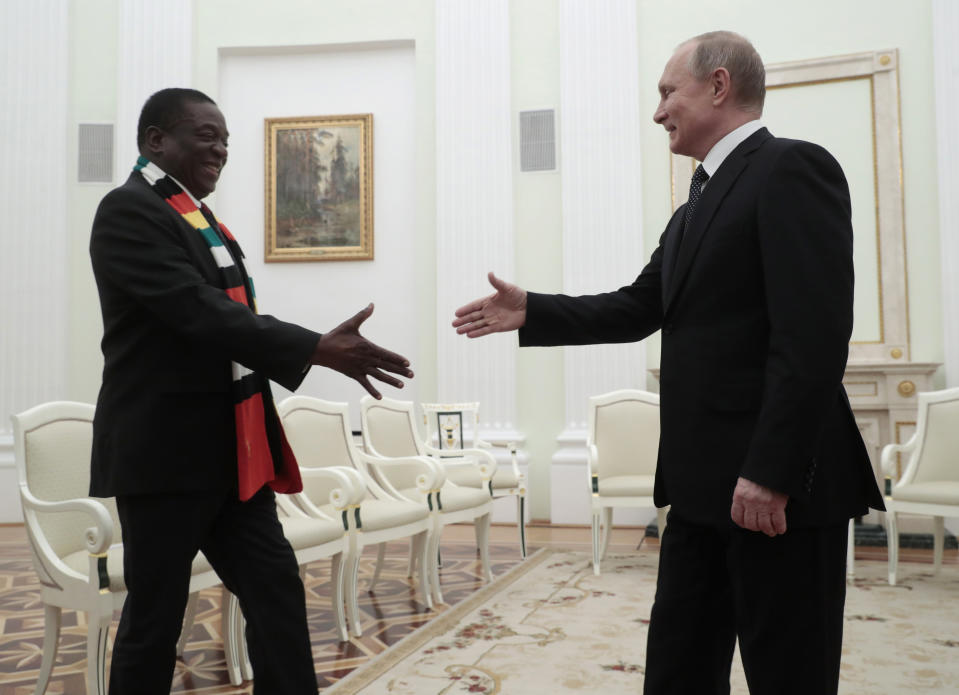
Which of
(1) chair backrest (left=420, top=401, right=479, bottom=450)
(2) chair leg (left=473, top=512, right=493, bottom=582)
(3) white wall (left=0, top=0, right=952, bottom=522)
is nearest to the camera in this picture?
(2) chair leg (left=473, top=512, right=493, bottom=582)

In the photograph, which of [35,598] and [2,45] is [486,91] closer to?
[2,45]

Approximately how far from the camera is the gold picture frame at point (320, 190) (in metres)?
7.57

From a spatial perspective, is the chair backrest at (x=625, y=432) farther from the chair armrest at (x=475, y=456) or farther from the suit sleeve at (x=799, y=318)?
the suit sleeve at (x=799, y=318)

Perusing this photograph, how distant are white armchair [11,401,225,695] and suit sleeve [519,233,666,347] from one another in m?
1.51

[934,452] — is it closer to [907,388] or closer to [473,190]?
[907,388]

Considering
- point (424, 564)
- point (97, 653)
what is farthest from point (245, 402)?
point (424, 564)

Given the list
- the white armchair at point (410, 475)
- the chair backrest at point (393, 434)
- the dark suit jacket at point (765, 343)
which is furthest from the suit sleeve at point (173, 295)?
the chair backrest at point (393, 434)

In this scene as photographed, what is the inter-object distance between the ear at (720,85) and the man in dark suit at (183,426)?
802 mm

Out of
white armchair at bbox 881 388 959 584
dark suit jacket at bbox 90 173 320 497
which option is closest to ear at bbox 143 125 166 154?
dark suit jacket at bbox 90 173 320 497

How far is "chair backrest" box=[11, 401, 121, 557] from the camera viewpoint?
2789 mm

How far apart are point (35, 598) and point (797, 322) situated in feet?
14.3

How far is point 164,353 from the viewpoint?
1732mm

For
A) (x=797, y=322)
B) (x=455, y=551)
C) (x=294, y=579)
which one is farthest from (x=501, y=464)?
(x=797, y=322)

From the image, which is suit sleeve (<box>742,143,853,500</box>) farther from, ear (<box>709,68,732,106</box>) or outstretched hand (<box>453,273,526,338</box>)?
outstretched hand (<box>453,273,526,338</box>)
